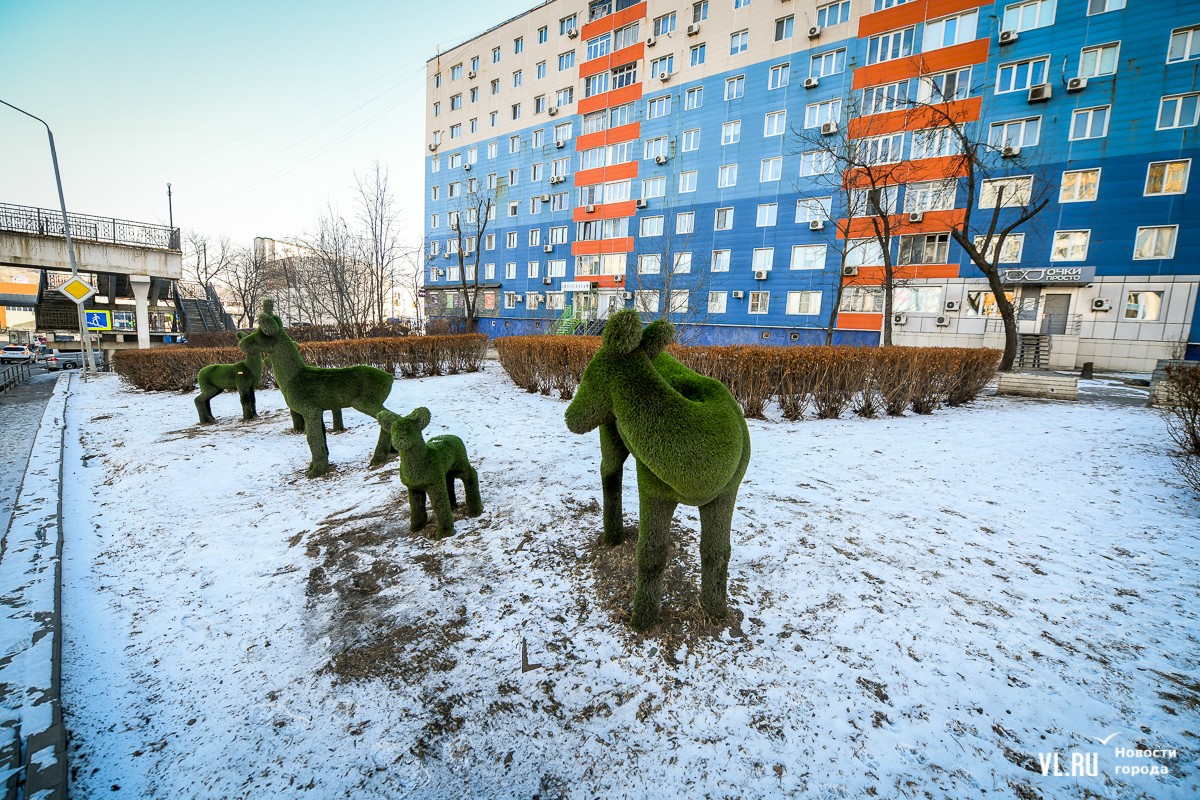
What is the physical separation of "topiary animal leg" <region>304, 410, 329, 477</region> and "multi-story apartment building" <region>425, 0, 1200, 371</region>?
10.1m

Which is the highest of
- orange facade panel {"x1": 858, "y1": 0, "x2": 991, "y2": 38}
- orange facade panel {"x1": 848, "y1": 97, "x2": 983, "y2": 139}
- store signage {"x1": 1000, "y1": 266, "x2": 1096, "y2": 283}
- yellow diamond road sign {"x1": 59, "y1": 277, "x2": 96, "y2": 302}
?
orange facade panel {"x1": 858, "y1": 0, "x2": 991, "y2": 38}

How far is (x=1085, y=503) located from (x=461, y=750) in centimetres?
574

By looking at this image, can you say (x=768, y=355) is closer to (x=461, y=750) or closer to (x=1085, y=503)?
(x=1085, y=503)

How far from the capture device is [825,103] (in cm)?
2089

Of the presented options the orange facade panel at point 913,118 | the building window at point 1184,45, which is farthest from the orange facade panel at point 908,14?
the building window at point 1184,45

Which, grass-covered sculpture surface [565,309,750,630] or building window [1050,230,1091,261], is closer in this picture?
grass-covered sculpture surface [565,309,750,630]

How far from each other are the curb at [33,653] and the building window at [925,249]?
26.1 metres

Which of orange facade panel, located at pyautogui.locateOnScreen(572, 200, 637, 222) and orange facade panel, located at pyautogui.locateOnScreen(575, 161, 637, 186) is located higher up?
orange facade panel, located at pyautogui.locateOnScreen(575, 161, 637, 186)

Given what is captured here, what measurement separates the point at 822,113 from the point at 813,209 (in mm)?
4539

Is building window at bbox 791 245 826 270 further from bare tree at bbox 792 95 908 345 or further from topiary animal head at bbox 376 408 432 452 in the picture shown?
topiary animal head at bbox 376 408 432 452

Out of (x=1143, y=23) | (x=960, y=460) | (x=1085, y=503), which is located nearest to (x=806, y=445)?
(x=960, y=460)

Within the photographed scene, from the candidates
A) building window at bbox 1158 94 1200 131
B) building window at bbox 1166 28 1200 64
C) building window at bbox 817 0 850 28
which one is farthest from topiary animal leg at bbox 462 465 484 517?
building window at bbox 1166 28 1200 64

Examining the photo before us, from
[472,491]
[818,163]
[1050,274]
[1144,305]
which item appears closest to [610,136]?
[818,163]

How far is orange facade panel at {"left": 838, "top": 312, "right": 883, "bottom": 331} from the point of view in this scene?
20719mm
